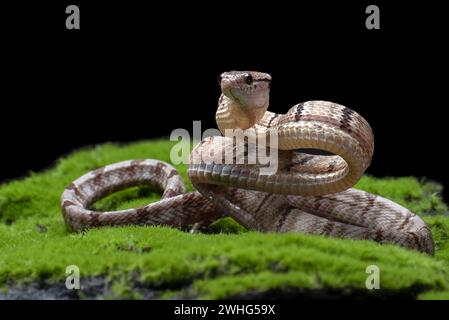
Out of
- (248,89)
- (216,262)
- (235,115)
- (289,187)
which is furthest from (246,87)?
(216,262)

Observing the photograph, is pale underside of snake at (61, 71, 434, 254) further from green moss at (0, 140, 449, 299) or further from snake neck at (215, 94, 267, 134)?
green moss at (0, 140, 449, 299)

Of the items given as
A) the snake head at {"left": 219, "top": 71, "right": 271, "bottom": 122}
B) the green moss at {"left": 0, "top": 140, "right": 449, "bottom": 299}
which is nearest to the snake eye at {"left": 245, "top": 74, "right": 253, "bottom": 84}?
the snake head at {"left": 219, "top": 71, "right": 271, "bottom": 122}

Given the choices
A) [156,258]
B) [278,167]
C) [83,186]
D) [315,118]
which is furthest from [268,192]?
[83,186]

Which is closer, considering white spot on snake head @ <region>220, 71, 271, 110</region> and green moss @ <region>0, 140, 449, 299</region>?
green moss @ <region>0, 140, 449, 299</region>

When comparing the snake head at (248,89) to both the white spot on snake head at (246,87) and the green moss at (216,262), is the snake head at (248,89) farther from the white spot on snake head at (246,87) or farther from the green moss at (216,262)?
the green moss at (216,262)

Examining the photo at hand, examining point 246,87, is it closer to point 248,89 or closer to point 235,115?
point 248,89

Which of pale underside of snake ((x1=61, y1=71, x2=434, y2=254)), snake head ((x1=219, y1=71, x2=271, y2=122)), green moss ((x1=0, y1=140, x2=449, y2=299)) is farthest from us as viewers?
snake head ((x1=219, y1=71, x2=271, y2=122))

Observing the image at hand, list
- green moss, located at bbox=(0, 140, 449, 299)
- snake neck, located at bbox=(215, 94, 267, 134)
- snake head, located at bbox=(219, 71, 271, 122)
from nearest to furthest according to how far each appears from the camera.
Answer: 1. green moss, located at bbox=(0, 140, 449, 299)
2. snake head, located at bbox=(219, 71, 271, 122)
3. snake neck, located at bbox=(215, 94, 267, 134)

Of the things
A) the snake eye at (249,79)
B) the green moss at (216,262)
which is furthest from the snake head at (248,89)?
the green moss at (216,262)
